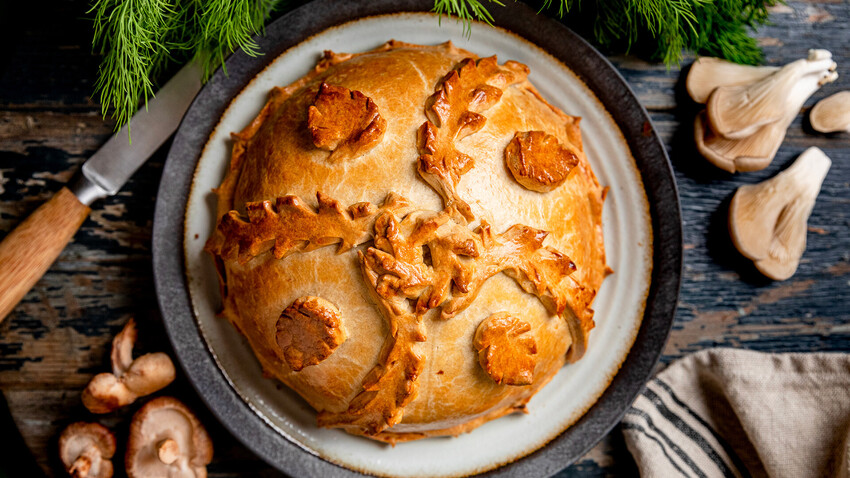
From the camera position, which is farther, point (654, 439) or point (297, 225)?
point (654, 439)

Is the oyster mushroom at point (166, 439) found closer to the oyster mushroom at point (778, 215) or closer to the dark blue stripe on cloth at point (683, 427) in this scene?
the dark blue stripe on cloth at point (683, 427)

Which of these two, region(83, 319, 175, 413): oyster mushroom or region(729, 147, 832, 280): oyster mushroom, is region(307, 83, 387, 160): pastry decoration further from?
region(729, 147, 832, 280): oyster mushroom

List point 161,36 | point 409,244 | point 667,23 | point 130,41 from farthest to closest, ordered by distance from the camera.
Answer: point 667,23 → point 161,36 → point 130,41 → point 409,244

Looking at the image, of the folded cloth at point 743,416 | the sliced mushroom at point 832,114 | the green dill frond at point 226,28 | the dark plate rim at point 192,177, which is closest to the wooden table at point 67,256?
the folded cloth at point 743,416

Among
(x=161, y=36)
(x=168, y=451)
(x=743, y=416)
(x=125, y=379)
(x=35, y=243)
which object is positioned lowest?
(x=168, y=451)

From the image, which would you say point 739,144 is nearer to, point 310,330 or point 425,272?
point 425,272

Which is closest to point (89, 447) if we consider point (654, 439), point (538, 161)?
point (538, 161)
